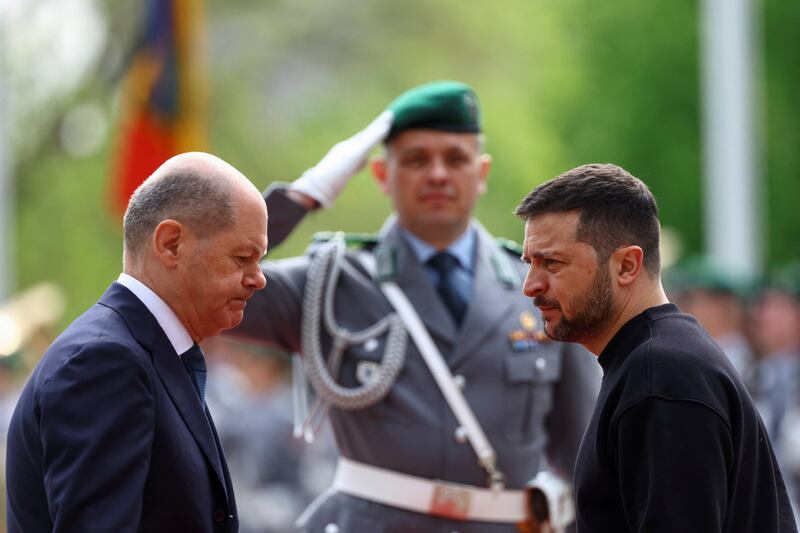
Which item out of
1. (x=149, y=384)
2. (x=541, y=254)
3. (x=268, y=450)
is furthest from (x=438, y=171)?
(x=268, y=450)

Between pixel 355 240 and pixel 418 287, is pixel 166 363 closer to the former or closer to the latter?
pixel 418 287

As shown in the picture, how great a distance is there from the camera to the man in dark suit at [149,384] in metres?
3.25

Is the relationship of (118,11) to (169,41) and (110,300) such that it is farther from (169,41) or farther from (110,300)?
(110,300)

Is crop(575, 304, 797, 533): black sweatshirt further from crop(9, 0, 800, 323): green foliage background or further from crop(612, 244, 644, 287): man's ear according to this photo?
crop(9, 0, 800, 323): green foliage background

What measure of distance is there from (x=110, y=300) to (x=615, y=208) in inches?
49.6

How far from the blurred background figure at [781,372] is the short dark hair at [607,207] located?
5.14 meters

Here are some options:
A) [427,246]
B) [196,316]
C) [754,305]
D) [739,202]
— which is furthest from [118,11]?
[196,316]

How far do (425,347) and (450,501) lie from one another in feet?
1.79

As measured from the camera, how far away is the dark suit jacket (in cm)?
323

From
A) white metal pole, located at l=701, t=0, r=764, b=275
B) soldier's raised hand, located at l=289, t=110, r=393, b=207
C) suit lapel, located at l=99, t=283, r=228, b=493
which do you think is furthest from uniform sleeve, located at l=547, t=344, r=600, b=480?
white metal pole, located at l=701, t=0, r=764, b=275

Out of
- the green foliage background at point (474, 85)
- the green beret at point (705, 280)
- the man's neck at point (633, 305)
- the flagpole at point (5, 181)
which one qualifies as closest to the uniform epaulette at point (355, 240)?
the man's neck at point (633, 305)

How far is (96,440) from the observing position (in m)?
3.24

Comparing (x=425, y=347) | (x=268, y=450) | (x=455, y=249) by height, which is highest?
(x=455, y=249)

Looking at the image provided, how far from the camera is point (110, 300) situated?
3555 millimetres
